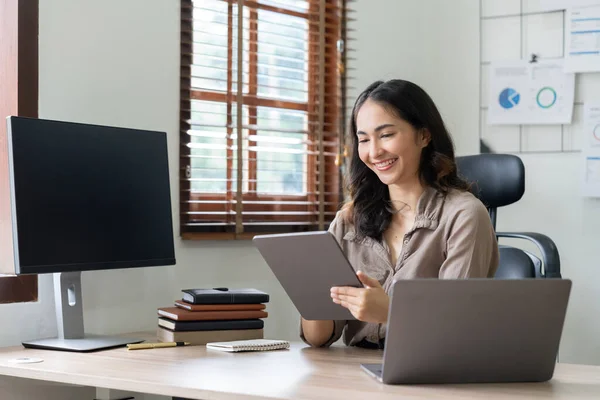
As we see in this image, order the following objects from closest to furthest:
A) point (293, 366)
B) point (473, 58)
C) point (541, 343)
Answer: point (541, 343)
point (293, 366)
point (473, 58)

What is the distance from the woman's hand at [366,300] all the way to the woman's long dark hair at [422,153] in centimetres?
41

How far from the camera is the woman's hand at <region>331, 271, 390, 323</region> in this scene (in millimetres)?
1858

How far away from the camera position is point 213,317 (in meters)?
2.31

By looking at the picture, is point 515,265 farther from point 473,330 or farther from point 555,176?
point 473,330

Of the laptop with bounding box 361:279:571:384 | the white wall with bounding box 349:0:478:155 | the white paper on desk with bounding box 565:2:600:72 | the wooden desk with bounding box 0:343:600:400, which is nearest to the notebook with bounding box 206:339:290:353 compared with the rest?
the wooden desk with bounding box 0:343:600:400

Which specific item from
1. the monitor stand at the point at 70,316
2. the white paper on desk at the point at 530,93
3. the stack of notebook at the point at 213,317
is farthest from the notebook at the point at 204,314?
the white paper on desk at the point at 530,93

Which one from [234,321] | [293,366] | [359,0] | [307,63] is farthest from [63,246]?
[359,0]

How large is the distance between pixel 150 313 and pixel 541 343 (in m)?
1.44

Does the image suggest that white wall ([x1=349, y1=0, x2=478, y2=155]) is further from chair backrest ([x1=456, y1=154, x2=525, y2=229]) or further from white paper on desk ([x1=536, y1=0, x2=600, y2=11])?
chair backrest ([x1=456, y1=154, x2=525, y2=229])

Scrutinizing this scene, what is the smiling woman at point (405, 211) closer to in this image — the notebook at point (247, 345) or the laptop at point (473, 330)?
the notebook at point (247, 345)

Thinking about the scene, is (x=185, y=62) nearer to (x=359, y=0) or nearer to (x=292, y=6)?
(x=292, y=6)

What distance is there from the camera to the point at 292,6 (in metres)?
3.27

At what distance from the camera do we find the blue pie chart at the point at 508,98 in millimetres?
3568

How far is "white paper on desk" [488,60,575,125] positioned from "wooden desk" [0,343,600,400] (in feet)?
5.65
